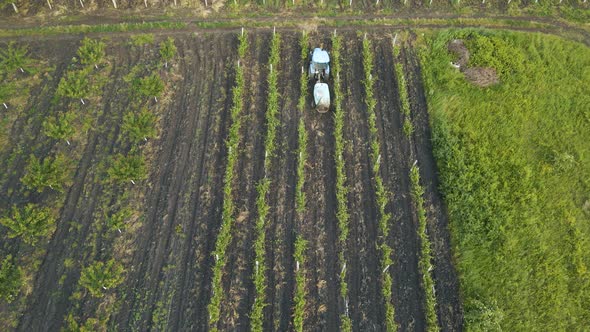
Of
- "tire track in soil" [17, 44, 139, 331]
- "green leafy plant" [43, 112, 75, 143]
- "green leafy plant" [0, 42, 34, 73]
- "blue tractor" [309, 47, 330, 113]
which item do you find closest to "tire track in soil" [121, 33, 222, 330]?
"tire track in soil" [17, 44, 139, 331]

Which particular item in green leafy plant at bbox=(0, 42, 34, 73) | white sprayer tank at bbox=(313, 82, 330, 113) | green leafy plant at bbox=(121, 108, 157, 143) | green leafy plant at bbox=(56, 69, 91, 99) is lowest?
green leafy plant at bbox=(121, 108, 157, 143)

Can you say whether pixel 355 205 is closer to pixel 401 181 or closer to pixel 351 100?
pixel 401 181

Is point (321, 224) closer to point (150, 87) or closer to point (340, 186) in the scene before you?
point (340, 186)

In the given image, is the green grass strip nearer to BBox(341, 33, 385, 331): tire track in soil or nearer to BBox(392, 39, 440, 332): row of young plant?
BBox(341, 33, 385, 331): tire track in soil

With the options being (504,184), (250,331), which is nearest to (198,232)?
(250,331)

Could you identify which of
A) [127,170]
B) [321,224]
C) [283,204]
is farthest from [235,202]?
[127,170]

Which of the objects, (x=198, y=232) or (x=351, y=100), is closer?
(x=198, y=232)
